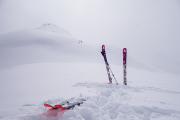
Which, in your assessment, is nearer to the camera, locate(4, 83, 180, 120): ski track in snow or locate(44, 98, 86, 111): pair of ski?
locate(4, 83, 180, 120): ski track in snow

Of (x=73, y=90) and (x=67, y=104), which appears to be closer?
(x=67, y=104)

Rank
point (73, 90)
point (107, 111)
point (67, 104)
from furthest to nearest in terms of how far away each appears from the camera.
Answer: point (73, 90)
point (67, 104)
point (107, 111)

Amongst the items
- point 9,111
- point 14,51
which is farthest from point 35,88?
point 14,51

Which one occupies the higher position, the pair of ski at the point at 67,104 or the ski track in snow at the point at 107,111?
the pair of ski at the point at 67,104

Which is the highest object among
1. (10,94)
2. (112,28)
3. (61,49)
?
(112,28)

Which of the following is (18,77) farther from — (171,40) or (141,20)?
(141,20)

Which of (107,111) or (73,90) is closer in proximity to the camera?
(107,111)

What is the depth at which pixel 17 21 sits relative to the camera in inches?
2464

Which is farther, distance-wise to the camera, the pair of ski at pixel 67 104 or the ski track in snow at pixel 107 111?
the pair of ski at pixel 67 104

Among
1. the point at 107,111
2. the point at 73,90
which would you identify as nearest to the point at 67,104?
the point at 107,111

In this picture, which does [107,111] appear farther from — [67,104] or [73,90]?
[73,90]

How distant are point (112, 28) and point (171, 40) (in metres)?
17.2

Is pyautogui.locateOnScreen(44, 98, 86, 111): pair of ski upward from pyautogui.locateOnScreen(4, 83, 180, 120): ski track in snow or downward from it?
upward

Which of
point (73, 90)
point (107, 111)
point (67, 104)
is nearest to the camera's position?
point (107, 111)
